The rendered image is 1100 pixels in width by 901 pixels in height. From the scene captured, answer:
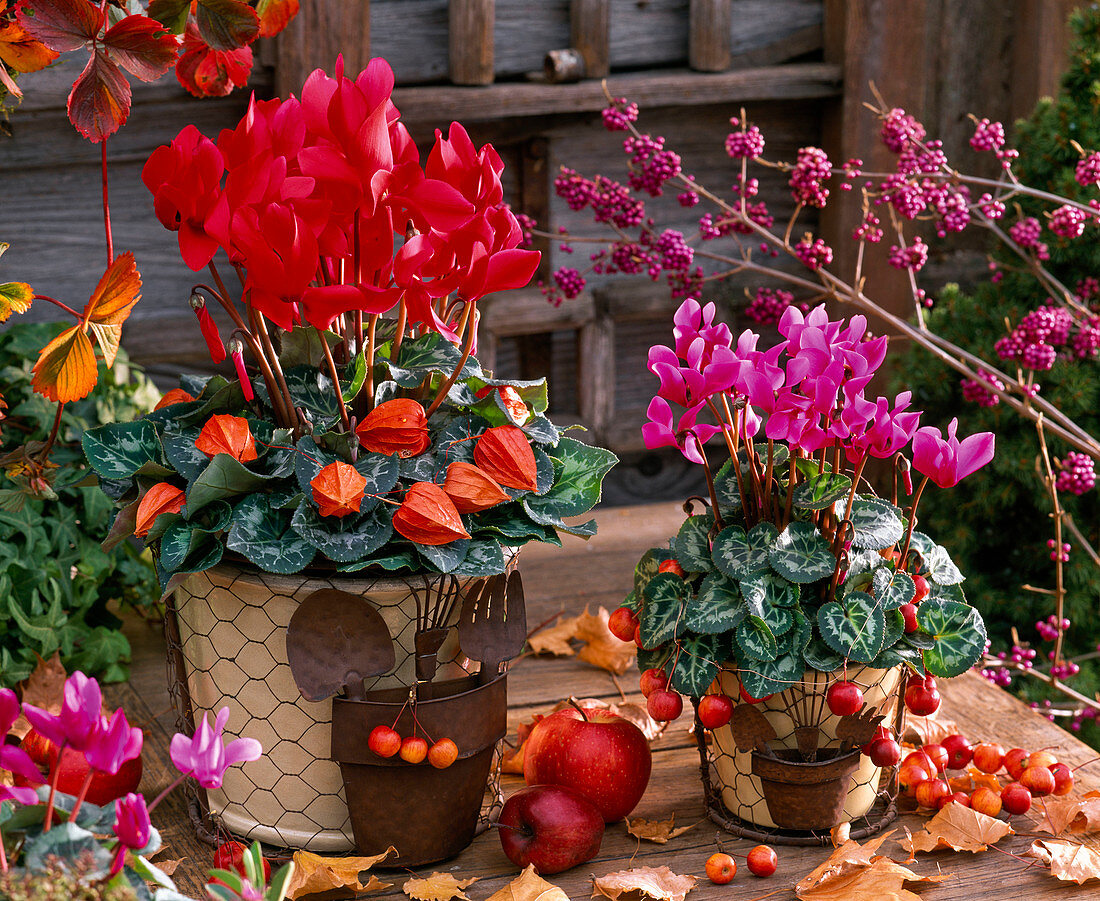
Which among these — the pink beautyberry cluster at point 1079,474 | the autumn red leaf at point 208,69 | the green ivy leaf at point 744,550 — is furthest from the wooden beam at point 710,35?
the green ivy leaf at point 744,550

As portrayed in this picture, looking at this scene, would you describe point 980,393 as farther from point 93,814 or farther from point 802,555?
point 93,814

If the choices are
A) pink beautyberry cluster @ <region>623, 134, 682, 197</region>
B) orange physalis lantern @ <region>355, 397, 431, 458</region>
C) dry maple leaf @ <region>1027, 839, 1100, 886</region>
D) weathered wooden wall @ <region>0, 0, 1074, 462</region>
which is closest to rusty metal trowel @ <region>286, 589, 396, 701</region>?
orange physalis lantern @ <region>355, 397, 431, 458</region>

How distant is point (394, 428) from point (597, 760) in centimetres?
35

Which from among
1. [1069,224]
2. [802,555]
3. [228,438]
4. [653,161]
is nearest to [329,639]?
[228,438]

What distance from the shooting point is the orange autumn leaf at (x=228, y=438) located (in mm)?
848

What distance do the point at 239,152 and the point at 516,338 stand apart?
1.42 meters

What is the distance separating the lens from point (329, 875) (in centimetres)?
86

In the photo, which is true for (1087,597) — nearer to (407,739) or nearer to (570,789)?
(570,789)

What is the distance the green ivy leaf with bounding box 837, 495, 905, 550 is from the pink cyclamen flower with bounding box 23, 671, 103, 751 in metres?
0.59

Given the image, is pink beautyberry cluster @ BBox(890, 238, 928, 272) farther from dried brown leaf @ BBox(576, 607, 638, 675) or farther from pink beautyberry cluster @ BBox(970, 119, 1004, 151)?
dried brown leaf @ BBox(576, 607, 638, 675)

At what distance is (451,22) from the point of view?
6.16ft

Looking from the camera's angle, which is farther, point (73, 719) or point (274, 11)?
point (274, 11)

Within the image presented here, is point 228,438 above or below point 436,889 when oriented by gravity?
above

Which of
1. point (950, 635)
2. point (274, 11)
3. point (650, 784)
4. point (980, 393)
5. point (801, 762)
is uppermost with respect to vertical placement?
point (274, 11)
